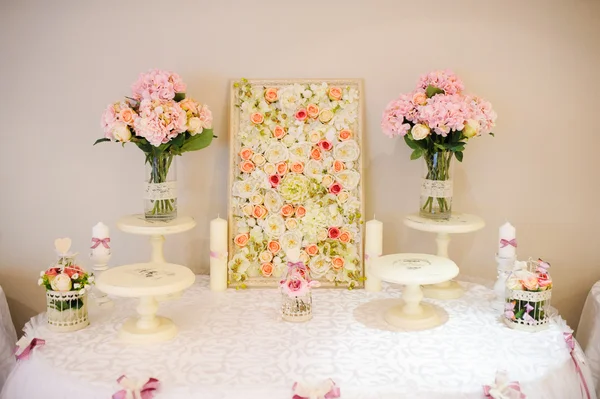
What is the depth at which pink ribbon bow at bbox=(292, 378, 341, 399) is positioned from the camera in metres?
1.38

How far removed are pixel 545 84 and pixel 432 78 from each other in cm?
54

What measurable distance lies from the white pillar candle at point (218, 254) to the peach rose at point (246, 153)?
0.25m

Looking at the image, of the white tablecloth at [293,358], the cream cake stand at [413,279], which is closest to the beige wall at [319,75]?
the cream cake stand at [413,279]

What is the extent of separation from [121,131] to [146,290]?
0.57 m

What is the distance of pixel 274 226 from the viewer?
7.18 feet

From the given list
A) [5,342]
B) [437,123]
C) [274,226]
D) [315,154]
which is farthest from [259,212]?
[5,342]

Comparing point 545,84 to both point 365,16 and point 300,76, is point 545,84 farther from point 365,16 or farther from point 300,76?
point 300,76

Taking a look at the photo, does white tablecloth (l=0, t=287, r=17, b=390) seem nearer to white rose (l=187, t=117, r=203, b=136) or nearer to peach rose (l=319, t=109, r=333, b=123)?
white rose (l=187, t=117, r=203, b=136)

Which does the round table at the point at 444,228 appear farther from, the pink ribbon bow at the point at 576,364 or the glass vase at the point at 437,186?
the pink ribbon bow at the point at 576,364

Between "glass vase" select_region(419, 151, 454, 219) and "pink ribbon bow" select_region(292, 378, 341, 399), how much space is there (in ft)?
2.90

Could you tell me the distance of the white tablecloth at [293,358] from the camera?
4.73ft

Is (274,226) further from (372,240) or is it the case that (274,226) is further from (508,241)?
(508,241)

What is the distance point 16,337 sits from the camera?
2.25m

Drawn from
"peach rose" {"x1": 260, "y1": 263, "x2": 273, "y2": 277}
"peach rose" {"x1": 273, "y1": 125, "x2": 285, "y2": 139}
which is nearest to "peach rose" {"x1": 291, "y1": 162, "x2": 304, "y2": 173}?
"peach rose" {"x1": 273, "y1": 125, "x2": 285, "y2": 139}
